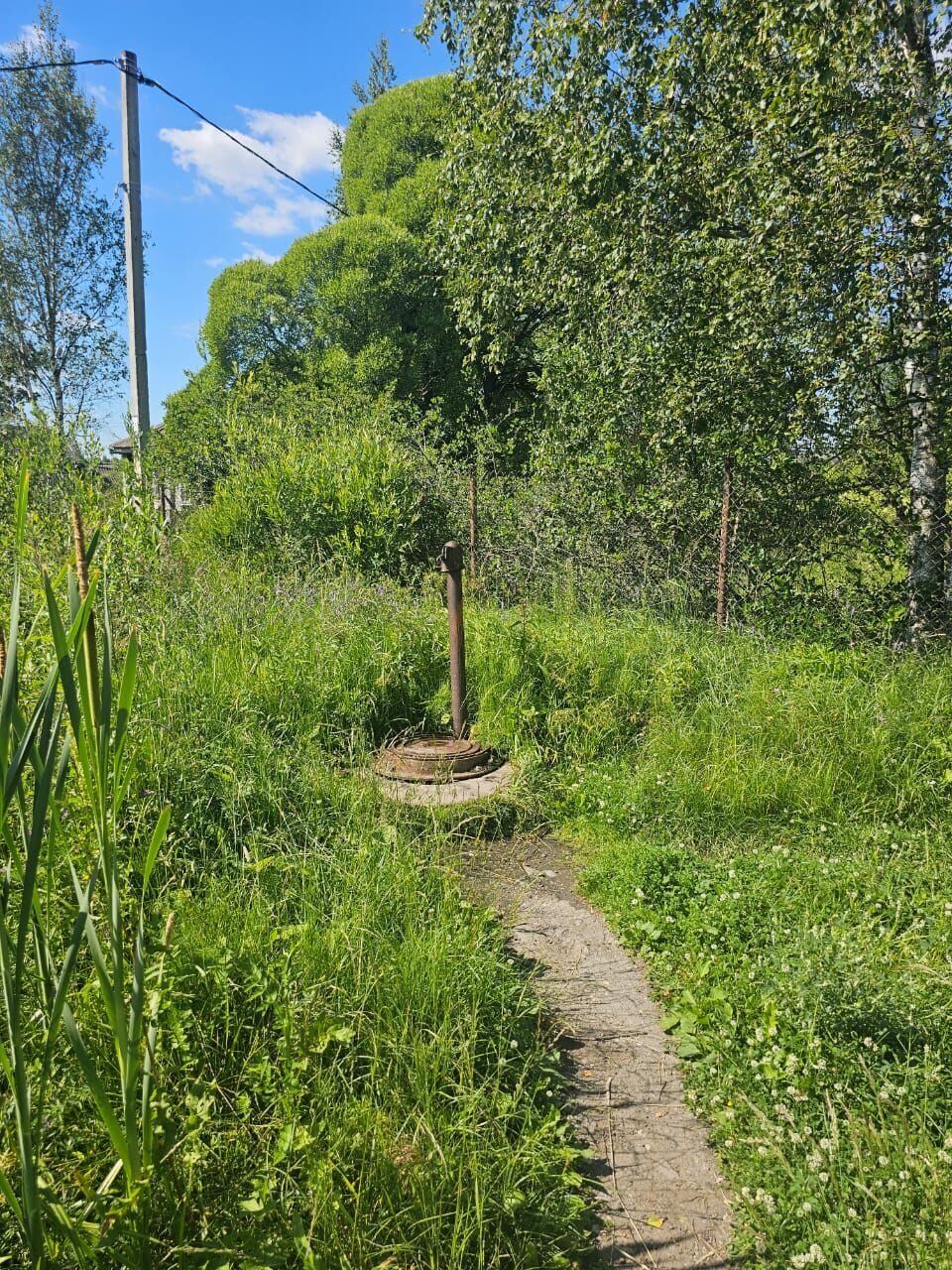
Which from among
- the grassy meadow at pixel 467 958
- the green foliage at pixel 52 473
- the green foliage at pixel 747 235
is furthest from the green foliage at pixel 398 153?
the grassy meadow at pixel 467 958

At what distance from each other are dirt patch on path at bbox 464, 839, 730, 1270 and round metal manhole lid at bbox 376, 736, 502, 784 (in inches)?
26.8

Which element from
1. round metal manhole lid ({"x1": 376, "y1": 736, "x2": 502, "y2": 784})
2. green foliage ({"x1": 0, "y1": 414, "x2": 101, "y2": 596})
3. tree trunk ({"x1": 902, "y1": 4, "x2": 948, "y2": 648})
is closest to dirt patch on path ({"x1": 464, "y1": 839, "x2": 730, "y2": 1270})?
round metal manhole lid ({"x1": 376, "y1": 736, "x2": 502, "y2": 784})

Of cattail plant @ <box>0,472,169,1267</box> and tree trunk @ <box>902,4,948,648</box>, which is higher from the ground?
tree trunk @ <box>902,4,948,648</box>

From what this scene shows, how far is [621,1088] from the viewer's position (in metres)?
2.46

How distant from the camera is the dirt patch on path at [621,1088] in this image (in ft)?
6.47

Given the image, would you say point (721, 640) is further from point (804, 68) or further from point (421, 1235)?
point (421, 1235)

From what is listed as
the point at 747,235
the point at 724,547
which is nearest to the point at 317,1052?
the point at 724,547

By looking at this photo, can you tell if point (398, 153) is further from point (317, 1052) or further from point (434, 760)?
point (317, 1052)

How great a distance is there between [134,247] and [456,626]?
25.7ft

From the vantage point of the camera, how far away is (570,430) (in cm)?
782

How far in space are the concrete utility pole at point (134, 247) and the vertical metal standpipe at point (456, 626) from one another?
6.02m

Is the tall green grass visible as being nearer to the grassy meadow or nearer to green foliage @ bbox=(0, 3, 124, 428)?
the grassy meadow

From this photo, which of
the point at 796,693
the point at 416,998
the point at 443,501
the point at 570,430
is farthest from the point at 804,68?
the point at 416,998

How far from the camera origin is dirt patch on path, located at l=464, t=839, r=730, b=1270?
1.97 m
